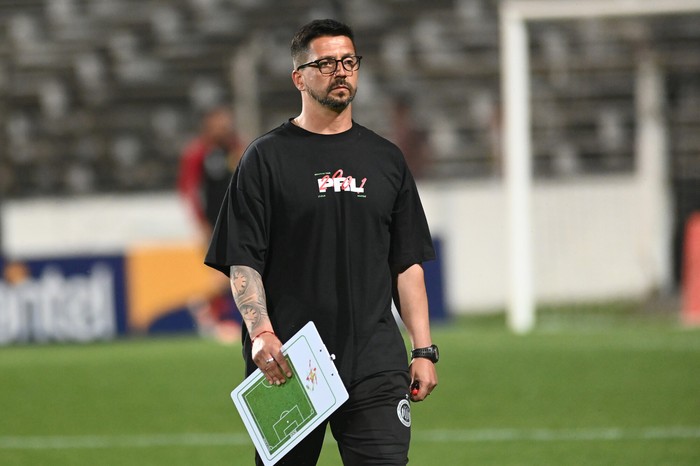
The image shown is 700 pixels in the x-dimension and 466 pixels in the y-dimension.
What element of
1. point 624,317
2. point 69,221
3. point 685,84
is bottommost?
point 624,317

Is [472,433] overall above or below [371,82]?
below

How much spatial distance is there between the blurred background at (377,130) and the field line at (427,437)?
242 inches

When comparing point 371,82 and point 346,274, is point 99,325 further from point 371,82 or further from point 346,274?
point 346,274

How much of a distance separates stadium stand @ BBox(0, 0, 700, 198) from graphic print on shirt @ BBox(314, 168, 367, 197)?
1403 cm

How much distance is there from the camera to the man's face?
4.73 metres

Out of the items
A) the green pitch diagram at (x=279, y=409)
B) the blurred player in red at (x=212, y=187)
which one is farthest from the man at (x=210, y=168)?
the green pitch diagram at (x=279, y=409)

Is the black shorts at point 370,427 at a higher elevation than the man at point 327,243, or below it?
below

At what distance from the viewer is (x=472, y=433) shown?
29.8 ft

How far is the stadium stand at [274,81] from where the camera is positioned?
19.3 meters

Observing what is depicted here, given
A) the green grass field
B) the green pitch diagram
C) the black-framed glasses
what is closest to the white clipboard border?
the green pitch diagram

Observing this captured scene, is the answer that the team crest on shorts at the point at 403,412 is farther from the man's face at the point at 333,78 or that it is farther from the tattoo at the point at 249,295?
the man's face at the point at 333,78

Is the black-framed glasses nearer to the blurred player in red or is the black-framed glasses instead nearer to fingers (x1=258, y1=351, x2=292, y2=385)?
fingers (x1=258, y1=351, x2=292, y2=385)

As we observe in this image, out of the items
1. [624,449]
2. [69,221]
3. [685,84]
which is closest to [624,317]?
[685,84]

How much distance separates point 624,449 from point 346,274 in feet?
13.0
